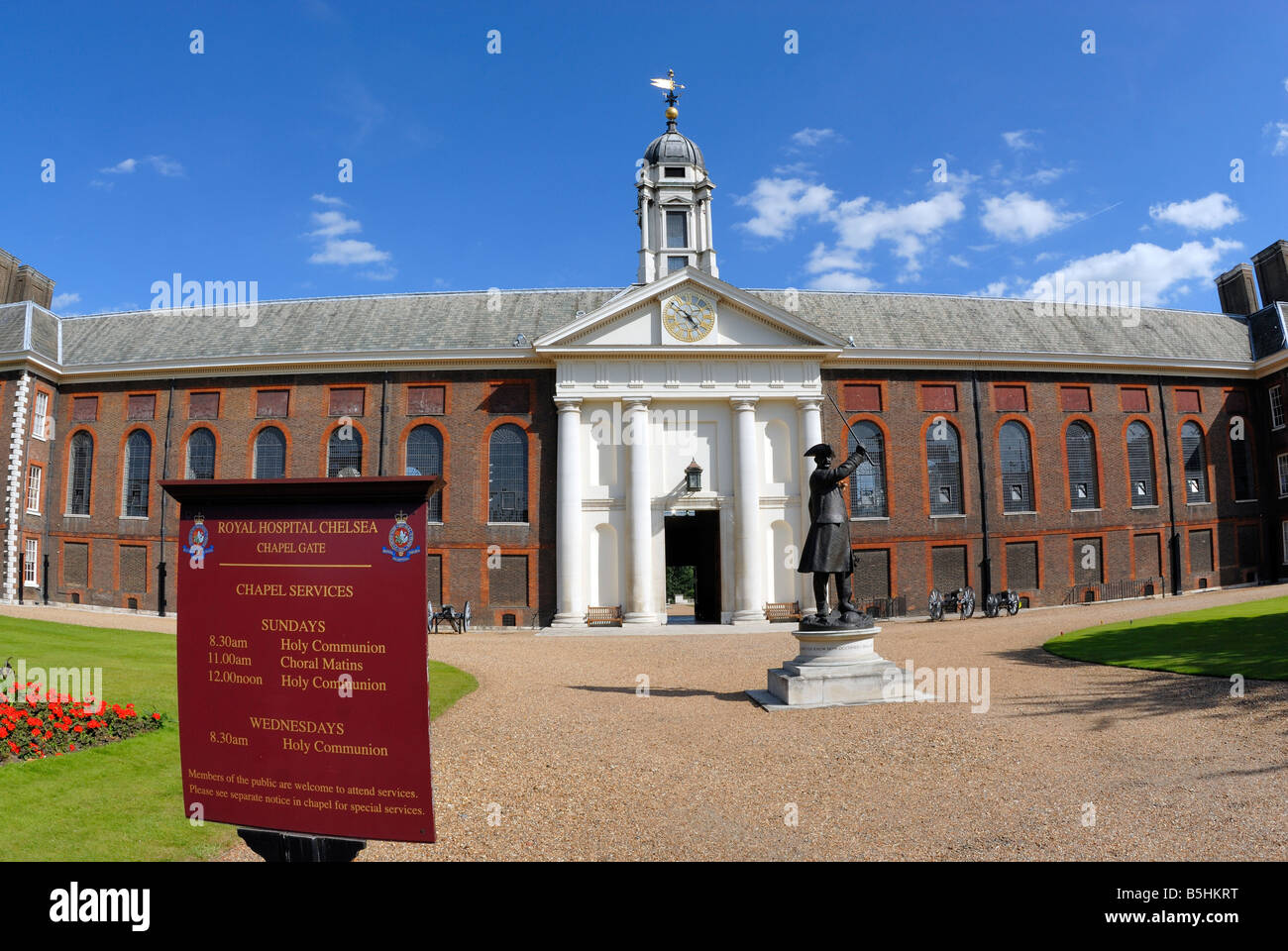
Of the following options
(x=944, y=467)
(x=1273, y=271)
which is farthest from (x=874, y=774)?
(x=1273, y=271)

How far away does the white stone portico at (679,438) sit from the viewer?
28.3m

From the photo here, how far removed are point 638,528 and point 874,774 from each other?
19862 mm

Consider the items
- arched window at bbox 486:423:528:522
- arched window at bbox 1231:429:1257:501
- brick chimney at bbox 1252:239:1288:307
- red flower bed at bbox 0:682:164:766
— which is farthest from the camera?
brick chimney at bbox 1252:239:1288:307

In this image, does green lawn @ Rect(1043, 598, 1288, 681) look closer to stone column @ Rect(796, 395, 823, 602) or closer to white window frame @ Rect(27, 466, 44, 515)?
stone column @ Rect(796, 395, 823, 602)

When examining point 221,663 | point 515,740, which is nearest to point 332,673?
point 221,663

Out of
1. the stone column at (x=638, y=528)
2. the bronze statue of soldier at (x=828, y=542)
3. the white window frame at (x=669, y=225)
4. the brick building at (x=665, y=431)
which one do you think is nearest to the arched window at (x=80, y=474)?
the brick building at (x=665, y=431)

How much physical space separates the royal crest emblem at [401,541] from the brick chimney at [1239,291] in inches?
1855

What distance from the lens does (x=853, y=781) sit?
27.0 feet

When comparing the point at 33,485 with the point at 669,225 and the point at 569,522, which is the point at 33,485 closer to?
the point at 569,522

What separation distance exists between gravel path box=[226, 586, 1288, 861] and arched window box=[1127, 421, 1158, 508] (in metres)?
22.3

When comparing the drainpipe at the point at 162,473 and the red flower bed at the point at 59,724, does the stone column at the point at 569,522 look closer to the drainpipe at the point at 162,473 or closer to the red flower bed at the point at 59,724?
the drainpipe at the point at 162,473

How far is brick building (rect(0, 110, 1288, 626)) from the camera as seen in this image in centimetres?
2881

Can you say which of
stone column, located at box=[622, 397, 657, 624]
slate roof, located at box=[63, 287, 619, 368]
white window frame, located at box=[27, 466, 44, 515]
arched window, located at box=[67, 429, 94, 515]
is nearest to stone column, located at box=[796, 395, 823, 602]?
stone column, located at box=[622, 397, 657, 624]

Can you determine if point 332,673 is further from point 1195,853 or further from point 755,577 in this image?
point 755,577
